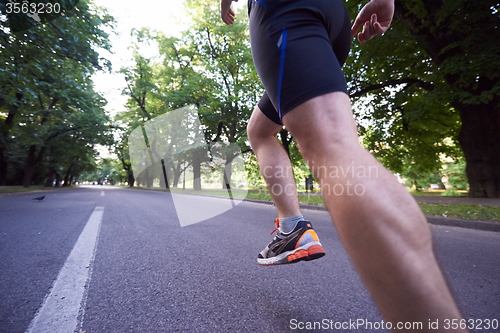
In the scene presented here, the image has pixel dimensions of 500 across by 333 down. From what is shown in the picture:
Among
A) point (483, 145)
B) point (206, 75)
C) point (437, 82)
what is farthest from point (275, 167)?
point (206, 75)

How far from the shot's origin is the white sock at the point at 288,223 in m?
1.36

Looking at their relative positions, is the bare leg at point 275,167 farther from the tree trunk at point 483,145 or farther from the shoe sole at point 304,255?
the tree trunk at point 483,145

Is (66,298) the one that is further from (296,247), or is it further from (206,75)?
(206,75)

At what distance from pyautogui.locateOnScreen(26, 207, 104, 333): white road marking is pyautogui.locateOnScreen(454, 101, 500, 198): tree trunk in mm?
9763

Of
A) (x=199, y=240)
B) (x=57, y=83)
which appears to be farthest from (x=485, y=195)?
(x=57, y=83)

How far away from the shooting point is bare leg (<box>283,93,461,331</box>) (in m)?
0.47

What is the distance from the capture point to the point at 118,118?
27891 millimetres

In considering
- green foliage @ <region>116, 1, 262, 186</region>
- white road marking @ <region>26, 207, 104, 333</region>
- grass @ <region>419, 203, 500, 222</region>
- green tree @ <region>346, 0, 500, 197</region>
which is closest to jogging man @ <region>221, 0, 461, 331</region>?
white road marking @ <region>26, 207, 104, 333</region>

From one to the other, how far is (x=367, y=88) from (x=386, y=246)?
10703 millimetres

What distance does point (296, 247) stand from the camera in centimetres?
127

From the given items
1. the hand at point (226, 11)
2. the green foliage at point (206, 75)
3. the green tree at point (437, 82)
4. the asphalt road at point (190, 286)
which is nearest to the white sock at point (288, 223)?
the asphalt road at point (190, 286)

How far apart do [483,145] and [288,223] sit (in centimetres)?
899

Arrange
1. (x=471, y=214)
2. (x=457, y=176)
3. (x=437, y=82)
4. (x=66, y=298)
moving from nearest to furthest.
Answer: (x=66, y=298) → (x=471, y=214) → (x=437, y=82) → (x=457, y=176)

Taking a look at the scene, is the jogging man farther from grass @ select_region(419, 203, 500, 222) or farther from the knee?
grass @ select_region(419, 203, 500, 222)
